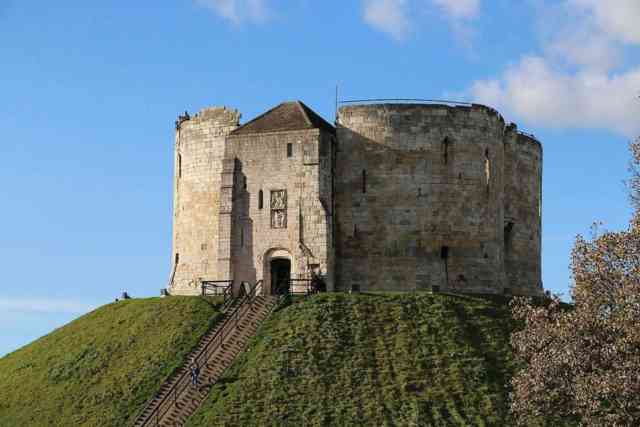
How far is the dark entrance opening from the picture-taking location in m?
54.1

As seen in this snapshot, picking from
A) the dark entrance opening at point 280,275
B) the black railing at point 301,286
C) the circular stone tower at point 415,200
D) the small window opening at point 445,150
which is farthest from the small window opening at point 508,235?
the black railing at point 301,286

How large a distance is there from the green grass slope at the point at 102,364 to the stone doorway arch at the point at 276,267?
10.4ft

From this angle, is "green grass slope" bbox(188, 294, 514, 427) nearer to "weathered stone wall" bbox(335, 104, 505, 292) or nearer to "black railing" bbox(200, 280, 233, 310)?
"weathered stone wall" bbox(335, 104, 505, 292)

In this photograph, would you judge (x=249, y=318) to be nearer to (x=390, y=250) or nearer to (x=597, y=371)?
(x=390, y=250)

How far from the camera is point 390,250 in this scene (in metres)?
54.3

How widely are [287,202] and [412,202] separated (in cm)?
588

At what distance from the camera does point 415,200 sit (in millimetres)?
54375

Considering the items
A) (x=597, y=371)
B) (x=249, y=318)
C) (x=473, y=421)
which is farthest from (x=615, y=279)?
(x=249, y=318)

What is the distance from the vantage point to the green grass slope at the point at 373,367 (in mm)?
42688

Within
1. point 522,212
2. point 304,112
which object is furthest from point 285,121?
point 522,212

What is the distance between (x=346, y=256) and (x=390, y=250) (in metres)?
2.07

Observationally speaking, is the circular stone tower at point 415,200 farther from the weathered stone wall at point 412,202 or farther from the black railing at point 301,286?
the black railing at point 301,286

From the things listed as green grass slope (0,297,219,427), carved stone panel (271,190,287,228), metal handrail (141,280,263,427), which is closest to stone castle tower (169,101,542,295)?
carved stone panel (271,190,287,228)

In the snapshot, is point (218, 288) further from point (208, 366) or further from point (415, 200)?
point (415, 200)
